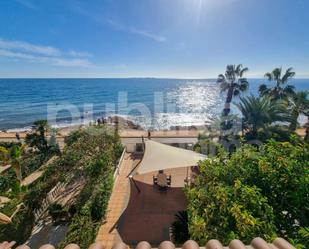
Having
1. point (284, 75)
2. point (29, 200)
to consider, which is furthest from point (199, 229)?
point (284, 75)

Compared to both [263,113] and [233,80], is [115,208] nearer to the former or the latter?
[263,113]

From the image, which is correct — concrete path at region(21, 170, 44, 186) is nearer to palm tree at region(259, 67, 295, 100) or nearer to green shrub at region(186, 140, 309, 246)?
green shrub at region(186, 140, 309, 246)

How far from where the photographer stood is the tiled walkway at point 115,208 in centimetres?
756

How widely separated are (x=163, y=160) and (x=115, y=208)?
3.02 meters

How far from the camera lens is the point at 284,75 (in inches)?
844

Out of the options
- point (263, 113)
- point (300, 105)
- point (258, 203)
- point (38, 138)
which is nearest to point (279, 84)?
point (300, 105)

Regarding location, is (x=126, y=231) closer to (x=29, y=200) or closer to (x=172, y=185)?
(x=172, y=185)

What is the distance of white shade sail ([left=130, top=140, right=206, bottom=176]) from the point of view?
8.87 metres

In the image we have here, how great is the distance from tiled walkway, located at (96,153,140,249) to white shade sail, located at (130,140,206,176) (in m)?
1.70

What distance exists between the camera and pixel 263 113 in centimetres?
1535

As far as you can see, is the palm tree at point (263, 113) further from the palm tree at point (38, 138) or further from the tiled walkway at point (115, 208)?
the palm tree at point (38, 138)

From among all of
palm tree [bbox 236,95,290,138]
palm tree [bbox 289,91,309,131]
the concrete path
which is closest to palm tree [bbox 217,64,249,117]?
palm tree [bbox 289,91,309,131]

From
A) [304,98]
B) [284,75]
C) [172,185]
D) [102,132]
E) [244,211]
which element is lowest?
[172,185]

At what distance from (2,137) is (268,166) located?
29252 mm
